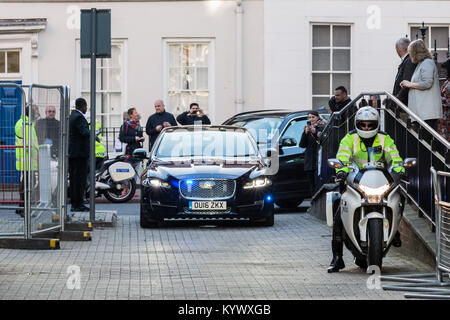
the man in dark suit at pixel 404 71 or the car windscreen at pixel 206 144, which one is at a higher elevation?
the man in dark suit at pixel 404 71

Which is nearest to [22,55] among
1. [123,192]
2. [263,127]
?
[123,192]

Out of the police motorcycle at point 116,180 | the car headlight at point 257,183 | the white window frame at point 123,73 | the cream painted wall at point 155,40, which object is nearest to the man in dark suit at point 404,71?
the car headlight at point 257,183

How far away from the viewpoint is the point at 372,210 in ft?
37.9

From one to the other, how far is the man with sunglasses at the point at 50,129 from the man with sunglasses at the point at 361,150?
416 centimetres

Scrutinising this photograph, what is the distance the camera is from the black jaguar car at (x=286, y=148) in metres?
20.2

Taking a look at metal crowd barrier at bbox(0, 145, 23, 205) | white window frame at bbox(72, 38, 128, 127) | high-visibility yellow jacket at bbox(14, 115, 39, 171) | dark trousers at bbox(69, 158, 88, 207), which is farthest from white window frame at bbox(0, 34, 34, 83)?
high-visibility yellow jacket at bbox(14, 115, 39, 171)

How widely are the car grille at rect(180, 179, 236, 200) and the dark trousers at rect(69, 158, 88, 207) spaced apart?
2795mm

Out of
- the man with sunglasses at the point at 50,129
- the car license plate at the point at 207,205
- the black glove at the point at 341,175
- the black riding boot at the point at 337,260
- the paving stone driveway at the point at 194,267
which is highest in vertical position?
the man with sunglasses at the point at 50,129

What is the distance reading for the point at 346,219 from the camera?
464 inches

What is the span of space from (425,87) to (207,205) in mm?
3984

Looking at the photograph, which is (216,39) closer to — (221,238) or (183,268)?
(221,238)

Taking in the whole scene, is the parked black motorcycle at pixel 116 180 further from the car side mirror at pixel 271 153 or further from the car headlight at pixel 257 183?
the car headlight at pixel 257 183

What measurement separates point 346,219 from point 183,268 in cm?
184

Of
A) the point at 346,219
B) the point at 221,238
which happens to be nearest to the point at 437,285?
the point at 346,219
